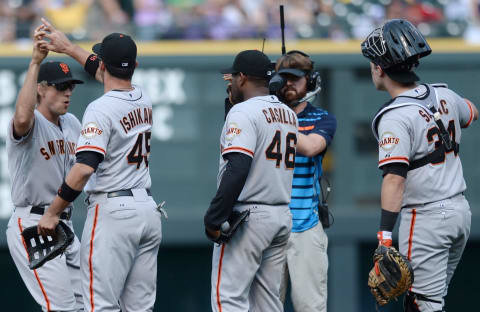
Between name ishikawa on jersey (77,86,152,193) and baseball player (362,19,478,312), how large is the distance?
1.29m

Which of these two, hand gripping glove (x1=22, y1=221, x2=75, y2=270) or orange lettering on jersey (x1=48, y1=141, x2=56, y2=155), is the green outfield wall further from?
hand gripping glove (x1=22, y1=221, x2=75, y2=270)

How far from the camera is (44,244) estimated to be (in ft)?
16.9

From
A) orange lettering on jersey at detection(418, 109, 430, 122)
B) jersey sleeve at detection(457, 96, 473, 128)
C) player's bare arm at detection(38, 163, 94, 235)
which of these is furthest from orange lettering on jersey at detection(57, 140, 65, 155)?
jersey sleeve at detection(457, 96, 473, 128)

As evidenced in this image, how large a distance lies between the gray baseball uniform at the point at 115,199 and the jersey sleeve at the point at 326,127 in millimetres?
1114

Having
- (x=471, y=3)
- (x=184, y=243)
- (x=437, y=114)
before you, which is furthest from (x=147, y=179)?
(x=471, y=3)

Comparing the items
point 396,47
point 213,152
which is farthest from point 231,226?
point 213,152

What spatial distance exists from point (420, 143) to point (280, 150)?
77 centimetres

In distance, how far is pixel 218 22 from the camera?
9.05 metres

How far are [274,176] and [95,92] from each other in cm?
402

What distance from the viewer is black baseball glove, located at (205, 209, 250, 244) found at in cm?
484

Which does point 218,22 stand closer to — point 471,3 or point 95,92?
point 95,92

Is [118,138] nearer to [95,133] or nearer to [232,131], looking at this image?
[95,133]

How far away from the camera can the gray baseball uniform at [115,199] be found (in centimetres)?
491

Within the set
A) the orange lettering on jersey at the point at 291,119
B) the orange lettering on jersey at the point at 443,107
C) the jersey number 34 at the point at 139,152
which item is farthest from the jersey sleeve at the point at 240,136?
the orange lettering on jersey at the point at 443,107
